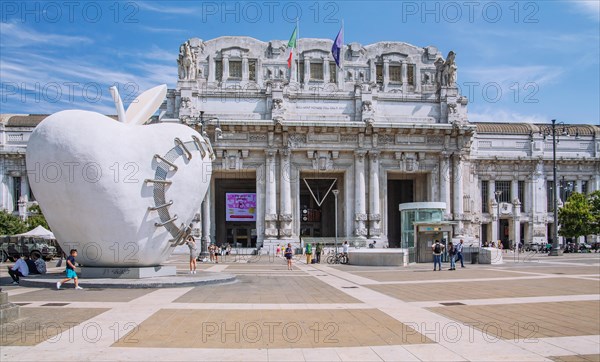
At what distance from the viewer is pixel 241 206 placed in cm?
6894

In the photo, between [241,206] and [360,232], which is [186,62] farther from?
[360,232]

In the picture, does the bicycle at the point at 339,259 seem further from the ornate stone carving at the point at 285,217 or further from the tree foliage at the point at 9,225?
the tree foliage at the point at 9,225

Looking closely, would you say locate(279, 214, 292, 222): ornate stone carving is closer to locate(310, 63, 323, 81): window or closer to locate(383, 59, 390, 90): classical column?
locate(310, 63, 323, 81): window

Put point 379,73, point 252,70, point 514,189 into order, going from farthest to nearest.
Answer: point 514,189, point 379,73, point 252,70

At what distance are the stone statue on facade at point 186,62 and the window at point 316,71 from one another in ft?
48.5

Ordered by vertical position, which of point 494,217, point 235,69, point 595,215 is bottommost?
point 494,217

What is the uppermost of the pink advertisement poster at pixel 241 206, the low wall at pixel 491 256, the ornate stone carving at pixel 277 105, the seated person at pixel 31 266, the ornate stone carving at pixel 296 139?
the ornate stone carving at pixel 277 105

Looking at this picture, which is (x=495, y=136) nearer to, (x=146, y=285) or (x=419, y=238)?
(x=419, y=238)

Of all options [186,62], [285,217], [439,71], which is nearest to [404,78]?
[439,71]

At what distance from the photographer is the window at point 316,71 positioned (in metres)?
75.5

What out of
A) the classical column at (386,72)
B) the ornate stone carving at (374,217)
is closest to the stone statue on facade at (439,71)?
the classical column at (386,72)

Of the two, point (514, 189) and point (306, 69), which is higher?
point (306, 69)

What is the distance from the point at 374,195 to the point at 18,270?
155ft

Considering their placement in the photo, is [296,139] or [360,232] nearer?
[360,232]
